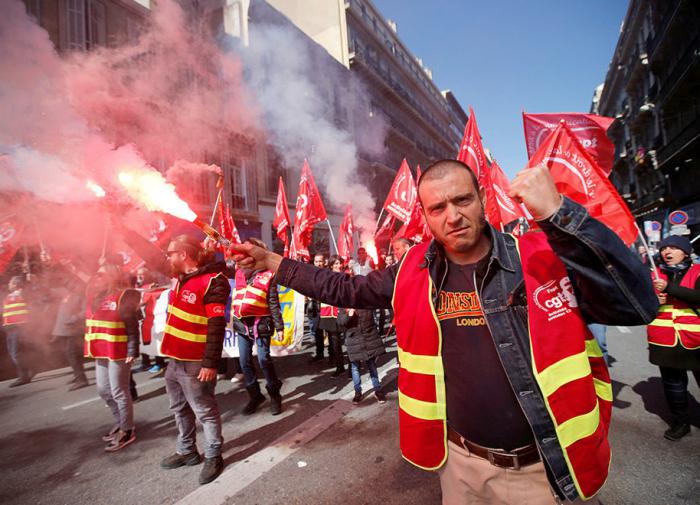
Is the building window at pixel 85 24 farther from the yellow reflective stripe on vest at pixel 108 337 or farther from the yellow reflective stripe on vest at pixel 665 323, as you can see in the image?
the yellow reflective stripe on vest at pixel 665 323

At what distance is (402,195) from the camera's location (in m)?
9.01

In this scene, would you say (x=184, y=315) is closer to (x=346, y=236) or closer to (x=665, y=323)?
(x=665, y=323)

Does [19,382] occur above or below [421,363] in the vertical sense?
below

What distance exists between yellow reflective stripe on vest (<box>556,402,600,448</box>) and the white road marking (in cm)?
264

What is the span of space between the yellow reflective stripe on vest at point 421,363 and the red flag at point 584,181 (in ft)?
7.57

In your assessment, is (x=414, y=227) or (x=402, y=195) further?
(x=402, y=195)

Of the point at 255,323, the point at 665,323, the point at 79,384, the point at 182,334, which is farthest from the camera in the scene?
the point at 79,384

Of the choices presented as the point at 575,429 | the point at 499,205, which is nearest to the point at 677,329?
the point at 575,429

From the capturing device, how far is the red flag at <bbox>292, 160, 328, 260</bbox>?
8.73 metres

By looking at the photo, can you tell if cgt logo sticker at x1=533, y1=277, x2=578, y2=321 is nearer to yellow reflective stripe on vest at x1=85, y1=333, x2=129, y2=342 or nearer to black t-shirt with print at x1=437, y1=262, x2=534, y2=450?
black t-shirt with print at x1=437, y1=262, x2=534, y2=450

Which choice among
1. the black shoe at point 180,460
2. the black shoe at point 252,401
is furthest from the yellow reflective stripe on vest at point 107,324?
the black shoe at point 252,401

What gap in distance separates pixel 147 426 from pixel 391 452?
10.1 feet

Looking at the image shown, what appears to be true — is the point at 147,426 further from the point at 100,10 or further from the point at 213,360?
the point at 100,10

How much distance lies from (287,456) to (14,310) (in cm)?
680
